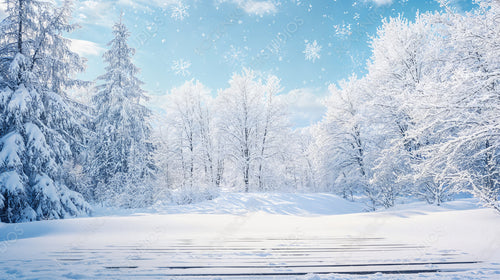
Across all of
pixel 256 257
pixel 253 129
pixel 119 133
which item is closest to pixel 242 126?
pixel 253 129

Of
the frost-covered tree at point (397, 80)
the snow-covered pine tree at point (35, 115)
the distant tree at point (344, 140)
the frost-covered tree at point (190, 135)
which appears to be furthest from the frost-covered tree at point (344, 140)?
the snow-covered pine tree at point (35, 115)

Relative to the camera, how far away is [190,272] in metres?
2.62

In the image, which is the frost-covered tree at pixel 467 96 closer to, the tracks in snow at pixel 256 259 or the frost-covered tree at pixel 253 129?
the tracks in snow at pixel 256 259

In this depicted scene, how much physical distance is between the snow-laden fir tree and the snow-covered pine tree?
4.27 m

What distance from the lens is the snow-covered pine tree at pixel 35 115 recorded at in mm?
8078

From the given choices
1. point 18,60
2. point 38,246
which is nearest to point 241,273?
point 38,246

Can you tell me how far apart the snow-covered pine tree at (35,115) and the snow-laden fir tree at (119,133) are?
4.27m

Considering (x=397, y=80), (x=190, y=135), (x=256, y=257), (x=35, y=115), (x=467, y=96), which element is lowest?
(x=256, y=257)

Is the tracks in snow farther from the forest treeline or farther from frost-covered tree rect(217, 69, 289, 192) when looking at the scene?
frost-covered tree rect(217, 69, 289, 192)

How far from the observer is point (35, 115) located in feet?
29.2

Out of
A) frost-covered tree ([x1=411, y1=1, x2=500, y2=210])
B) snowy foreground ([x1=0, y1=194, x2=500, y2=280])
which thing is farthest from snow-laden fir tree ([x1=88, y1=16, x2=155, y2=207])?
frost-covered tree ([x1=411, y1=1, x2=500, y2=210])

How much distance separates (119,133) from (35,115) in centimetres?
658

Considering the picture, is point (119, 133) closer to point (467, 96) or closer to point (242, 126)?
point (242, 126)

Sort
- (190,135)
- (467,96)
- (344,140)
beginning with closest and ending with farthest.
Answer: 1. (467,96)
2. (344,140)
3. (190,135)
